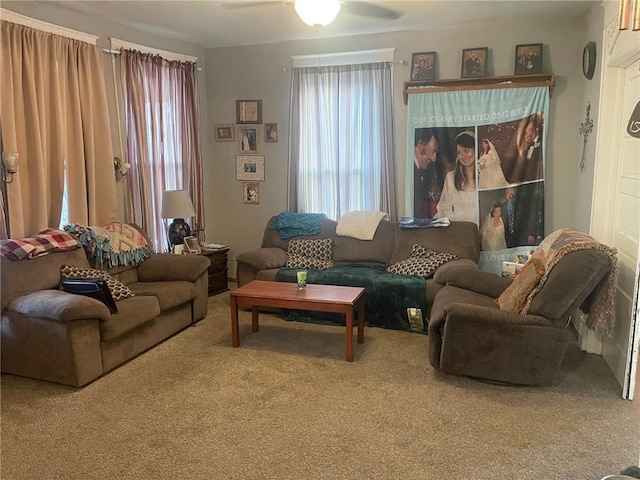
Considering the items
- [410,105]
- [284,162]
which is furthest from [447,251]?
[284,162]

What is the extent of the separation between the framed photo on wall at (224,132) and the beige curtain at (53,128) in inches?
58.9

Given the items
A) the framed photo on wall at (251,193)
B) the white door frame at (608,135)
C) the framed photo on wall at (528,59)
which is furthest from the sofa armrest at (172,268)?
the framed photo on wall at (528,59)

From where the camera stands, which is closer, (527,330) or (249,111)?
(527,330)

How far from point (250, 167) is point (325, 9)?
111 inches

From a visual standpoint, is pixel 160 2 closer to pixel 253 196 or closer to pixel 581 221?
pixel 253 196

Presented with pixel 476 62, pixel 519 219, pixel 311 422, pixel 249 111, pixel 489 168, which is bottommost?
pixel 311 422

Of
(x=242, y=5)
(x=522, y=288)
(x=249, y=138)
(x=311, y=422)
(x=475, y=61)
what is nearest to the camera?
(x=311, y=422)

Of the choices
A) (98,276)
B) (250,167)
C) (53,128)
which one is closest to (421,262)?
(250,167)

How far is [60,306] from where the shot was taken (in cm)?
301

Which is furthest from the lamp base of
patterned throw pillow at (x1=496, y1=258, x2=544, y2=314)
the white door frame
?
the white door frame

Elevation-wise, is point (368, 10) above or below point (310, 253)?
above

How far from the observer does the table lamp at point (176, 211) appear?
468 cm

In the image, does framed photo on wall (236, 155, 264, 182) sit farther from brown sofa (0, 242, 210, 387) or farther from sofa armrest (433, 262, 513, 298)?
sofa armrest (433, 262, 513, 298)

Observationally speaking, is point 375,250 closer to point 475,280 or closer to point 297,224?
point 297,224
